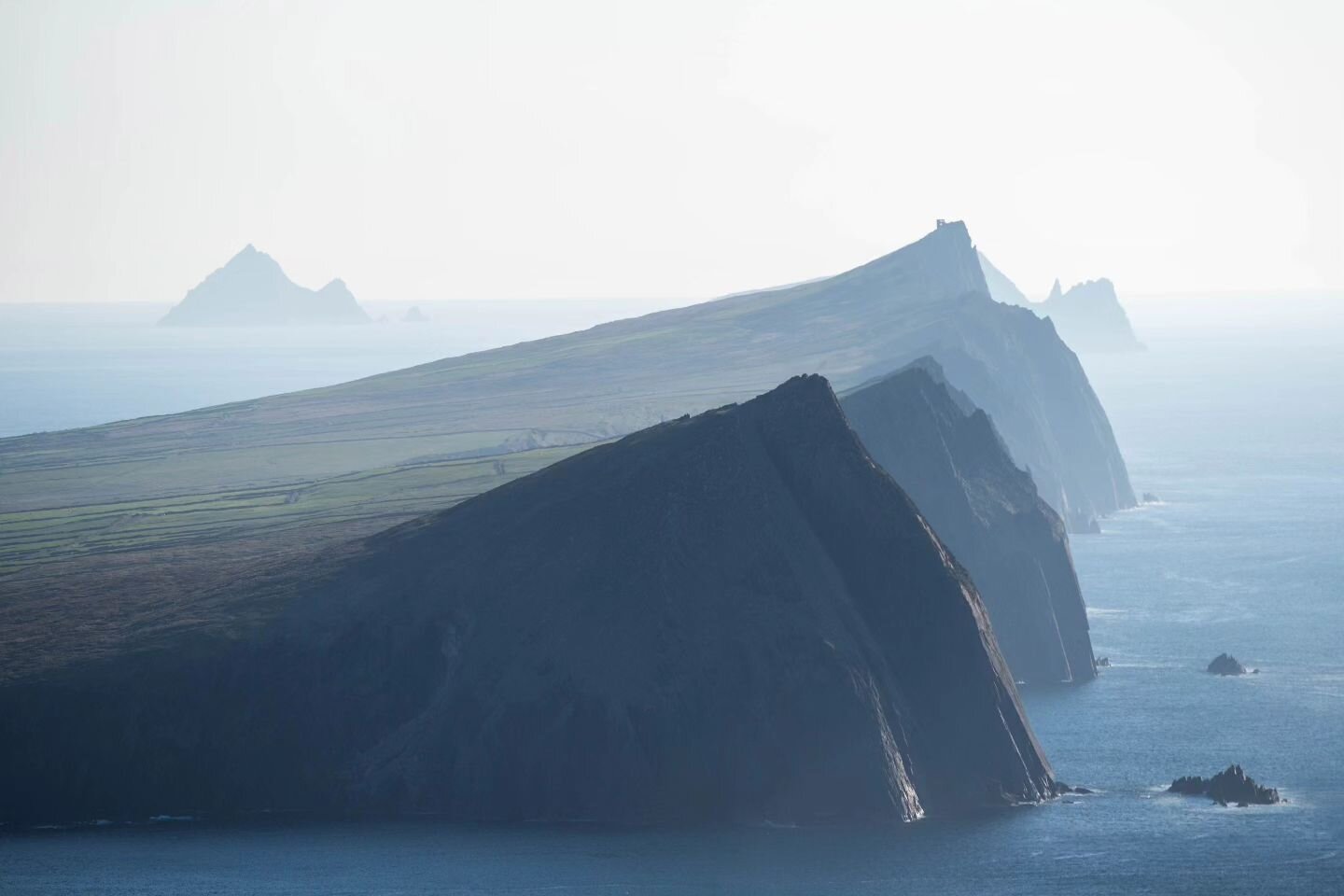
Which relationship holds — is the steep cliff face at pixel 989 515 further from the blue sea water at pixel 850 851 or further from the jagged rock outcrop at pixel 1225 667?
the blue sea water at pixel 850 851

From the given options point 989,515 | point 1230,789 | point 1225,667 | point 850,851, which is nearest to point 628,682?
point 850,851

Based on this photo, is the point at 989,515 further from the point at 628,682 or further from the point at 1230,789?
the point at 628,682

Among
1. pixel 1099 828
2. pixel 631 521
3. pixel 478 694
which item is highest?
pixel 631 521

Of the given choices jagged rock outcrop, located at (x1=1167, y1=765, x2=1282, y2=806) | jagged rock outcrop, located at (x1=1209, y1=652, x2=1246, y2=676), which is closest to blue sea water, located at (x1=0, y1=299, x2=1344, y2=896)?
jagged rock outcrop, located at (x1=1167, y1=765, x2=1282, y2=806)

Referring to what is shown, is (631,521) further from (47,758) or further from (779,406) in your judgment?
(47,758)

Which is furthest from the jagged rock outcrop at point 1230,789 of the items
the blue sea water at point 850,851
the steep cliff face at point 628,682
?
the steep cliff face at point 628,682

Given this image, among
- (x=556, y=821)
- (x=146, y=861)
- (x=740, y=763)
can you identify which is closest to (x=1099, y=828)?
(x=740, y=763)
